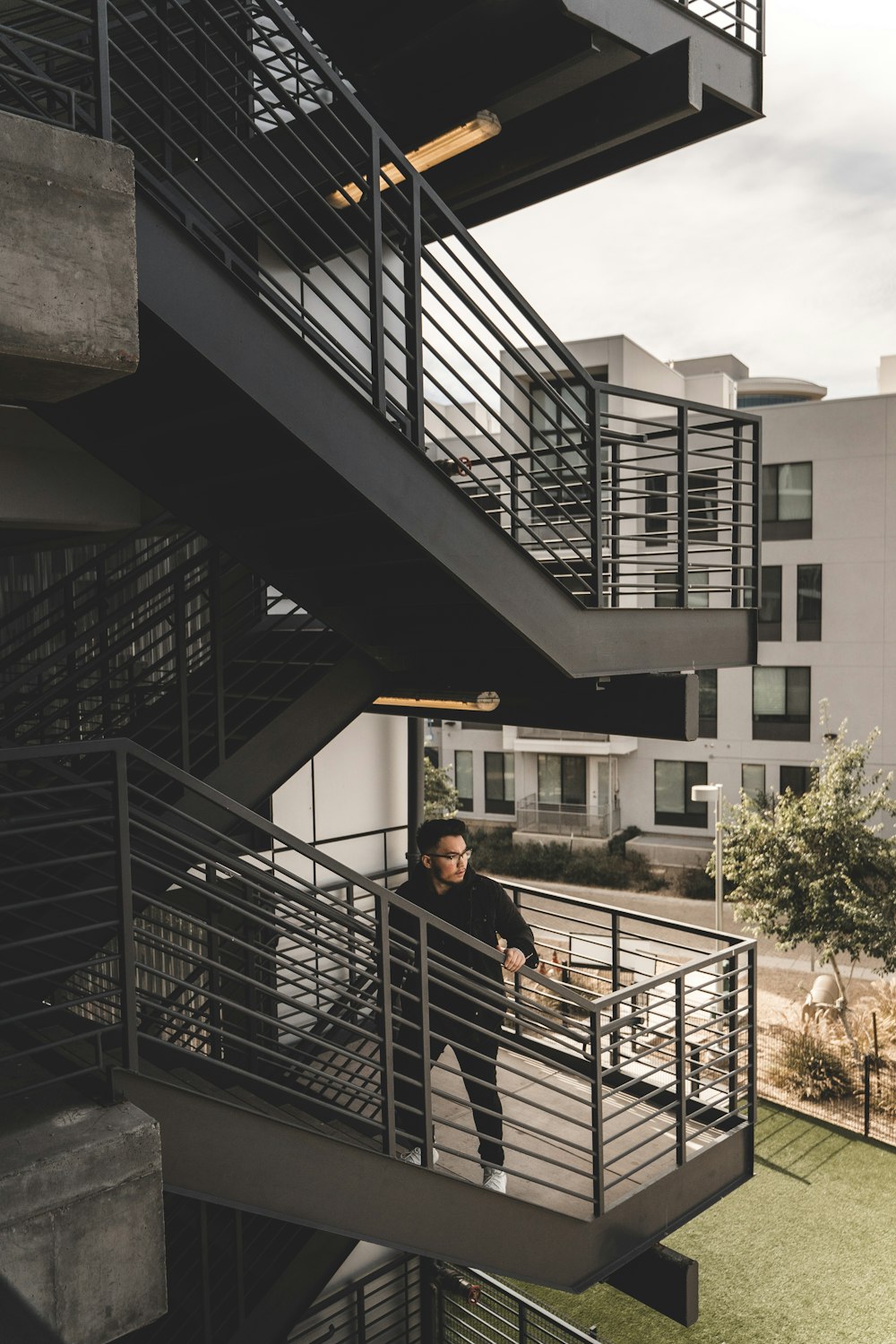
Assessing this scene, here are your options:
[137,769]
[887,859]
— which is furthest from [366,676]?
[887,859]

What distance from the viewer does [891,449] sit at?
2727 cm

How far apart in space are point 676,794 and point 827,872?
536 inches

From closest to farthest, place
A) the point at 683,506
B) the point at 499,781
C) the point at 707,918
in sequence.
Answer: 1. the point at 683,506
2. the point at 707,918
3. the point at 499,781

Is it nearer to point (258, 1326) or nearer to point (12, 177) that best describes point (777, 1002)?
point (258, 1326)

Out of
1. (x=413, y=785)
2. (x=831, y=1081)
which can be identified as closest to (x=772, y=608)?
(x=831, y=1081)

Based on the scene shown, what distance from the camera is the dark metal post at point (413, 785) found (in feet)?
31.0

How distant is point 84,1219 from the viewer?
3129 millimetres

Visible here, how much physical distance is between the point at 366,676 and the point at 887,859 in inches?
597

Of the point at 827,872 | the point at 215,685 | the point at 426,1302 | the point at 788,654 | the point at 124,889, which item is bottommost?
the point at 426,1302

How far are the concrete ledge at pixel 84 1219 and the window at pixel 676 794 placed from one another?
29.0m

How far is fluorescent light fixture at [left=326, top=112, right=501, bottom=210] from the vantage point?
7.25 metres

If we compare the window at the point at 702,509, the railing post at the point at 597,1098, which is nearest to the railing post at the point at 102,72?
the window at the point at 702,509

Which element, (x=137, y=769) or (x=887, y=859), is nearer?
(x=137, y=769)

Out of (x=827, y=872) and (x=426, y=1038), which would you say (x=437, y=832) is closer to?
(x=426, y=1038)
